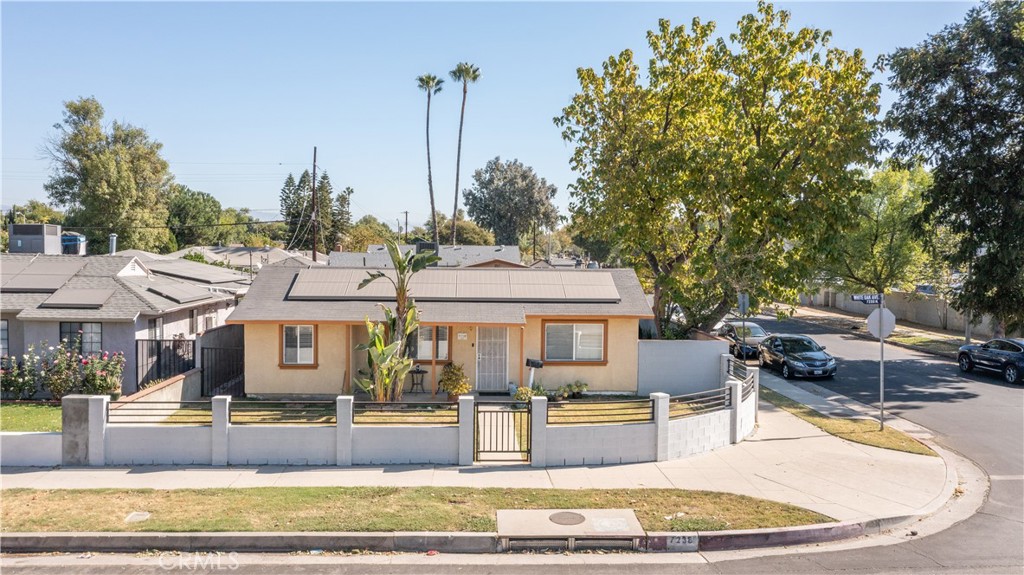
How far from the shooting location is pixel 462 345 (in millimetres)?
19031

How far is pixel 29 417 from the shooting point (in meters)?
14.9

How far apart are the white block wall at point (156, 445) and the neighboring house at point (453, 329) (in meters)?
5.57

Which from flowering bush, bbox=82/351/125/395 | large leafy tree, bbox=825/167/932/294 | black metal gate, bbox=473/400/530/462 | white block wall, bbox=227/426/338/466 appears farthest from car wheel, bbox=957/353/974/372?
flowering bush, bbox=82/351/125/395

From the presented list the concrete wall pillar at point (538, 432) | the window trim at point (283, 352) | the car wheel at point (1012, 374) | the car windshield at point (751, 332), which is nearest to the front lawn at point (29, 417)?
the window trim at point (283, 352)

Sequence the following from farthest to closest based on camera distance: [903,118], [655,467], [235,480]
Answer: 1. [903,118]
2. [655,467]
3. [235,480]

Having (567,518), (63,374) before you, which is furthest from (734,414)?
(63,374)

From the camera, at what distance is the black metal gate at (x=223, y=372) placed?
18828 mm

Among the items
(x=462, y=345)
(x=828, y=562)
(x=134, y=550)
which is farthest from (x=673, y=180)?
(x=134, y=550)

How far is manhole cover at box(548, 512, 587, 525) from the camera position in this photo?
983cm

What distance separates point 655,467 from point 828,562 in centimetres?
416

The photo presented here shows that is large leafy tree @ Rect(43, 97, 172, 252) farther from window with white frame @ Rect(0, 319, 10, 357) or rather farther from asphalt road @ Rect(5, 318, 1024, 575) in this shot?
asphalt road @ Rect(5, 318, 1024, 575)

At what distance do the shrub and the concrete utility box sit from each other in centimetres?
1554

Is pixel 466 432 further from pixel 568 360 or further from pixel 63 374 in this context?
pixel 63 374

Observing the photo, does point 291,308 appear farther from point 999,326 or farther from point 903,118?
point 999,326
